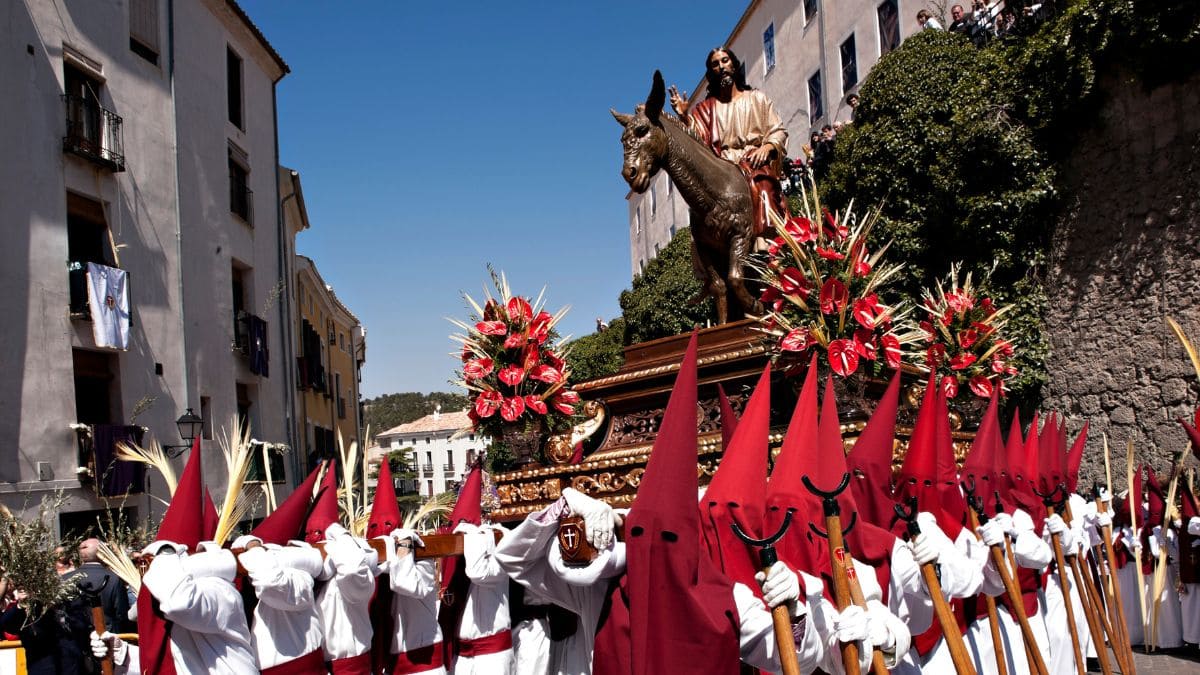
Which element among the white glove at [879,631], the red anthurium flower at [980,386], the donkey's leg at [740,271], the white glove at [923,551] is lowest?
the white glove at [879,631]

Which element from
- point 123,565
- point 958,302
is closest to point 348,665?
point 123,565

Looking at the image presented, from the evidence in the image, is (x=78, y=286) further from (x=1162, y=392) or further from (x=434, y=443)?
(x=434, y=443)

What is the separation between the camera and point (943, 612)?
460 centimetres

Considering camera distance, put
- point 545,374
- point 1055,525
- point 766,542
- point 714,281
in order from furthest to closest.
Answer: point 714,281, point 545,374, point 1055,525, point 766,542

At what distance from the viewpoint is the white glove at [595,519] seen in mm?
3850

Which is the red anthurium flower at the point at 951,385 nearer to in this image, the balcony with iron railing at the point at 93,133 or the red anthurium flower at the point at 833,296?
the red anthurium flower at the point at 833,296

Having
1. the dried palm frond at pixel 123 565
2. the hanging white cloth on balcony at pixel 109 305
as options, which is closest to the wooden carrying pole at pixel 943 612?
the dried palm frond at pixel 123 565

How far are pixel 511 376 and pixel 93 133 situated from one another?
11.7 metres

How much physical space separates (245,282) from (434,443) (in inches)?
1966

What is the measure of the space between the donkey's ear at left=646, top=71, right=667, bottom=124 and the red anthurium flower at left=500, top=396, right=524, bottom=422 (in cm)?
226

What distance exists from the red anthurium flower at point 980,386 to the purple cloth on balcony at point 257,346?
50.8 feet

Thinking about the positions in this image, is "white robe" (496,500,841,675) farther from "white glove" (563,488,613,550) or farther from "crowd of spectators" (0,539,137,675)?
"crowd of spectators" (0,539,137,675)

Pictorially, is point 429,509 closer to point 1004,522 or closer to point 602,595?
point 602,595

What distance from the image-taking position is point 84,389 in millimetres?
15898
